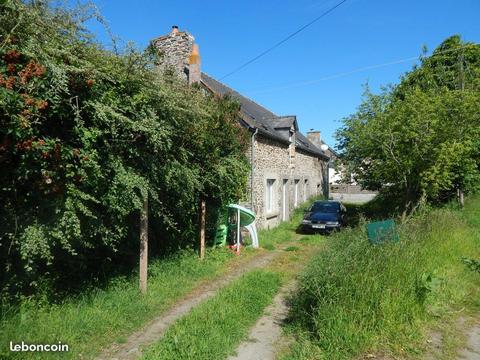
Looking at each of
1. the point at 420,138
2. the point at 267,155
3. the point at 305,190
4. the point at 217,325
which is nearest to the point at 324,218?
the point at 267,155

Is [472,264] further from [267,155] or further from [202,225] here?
[267,155]

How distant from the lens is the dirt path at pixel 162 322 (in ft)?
14.7

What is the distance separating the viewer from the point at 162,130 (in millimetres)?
5602

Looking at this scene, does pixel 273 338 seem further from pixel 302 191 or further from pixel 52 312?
pixel 302 191

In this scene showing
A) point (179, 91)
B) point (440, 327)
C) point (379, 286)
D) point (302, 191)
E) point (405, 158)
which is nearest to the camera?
point (379, 286)

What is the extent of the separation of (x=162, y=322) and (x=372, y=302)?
10.1ft

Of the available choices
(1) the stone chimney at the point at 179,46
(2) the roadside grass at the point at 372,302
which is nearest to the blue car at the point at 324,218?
(1) the stone chimney at the point at 179,46

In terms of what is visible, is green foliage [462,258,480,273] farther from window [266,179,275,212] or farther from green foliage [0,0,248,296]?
window [266,179,275,212]

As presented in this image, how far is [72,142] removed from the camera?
481cm

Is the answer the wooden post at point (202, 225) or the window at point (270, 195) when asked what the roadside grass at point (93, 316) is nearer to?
the wooden post at point (202, 225)

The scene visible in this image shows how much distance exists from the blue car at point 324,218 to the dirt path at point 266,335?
27.5 ft

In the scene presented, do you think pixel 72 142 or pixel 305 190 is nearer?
pixel 72 142

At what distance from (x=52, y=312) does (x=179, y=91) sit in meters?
4.31

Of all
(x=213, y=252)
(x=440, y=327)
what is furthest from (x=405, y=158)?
(x=440, y=327)
